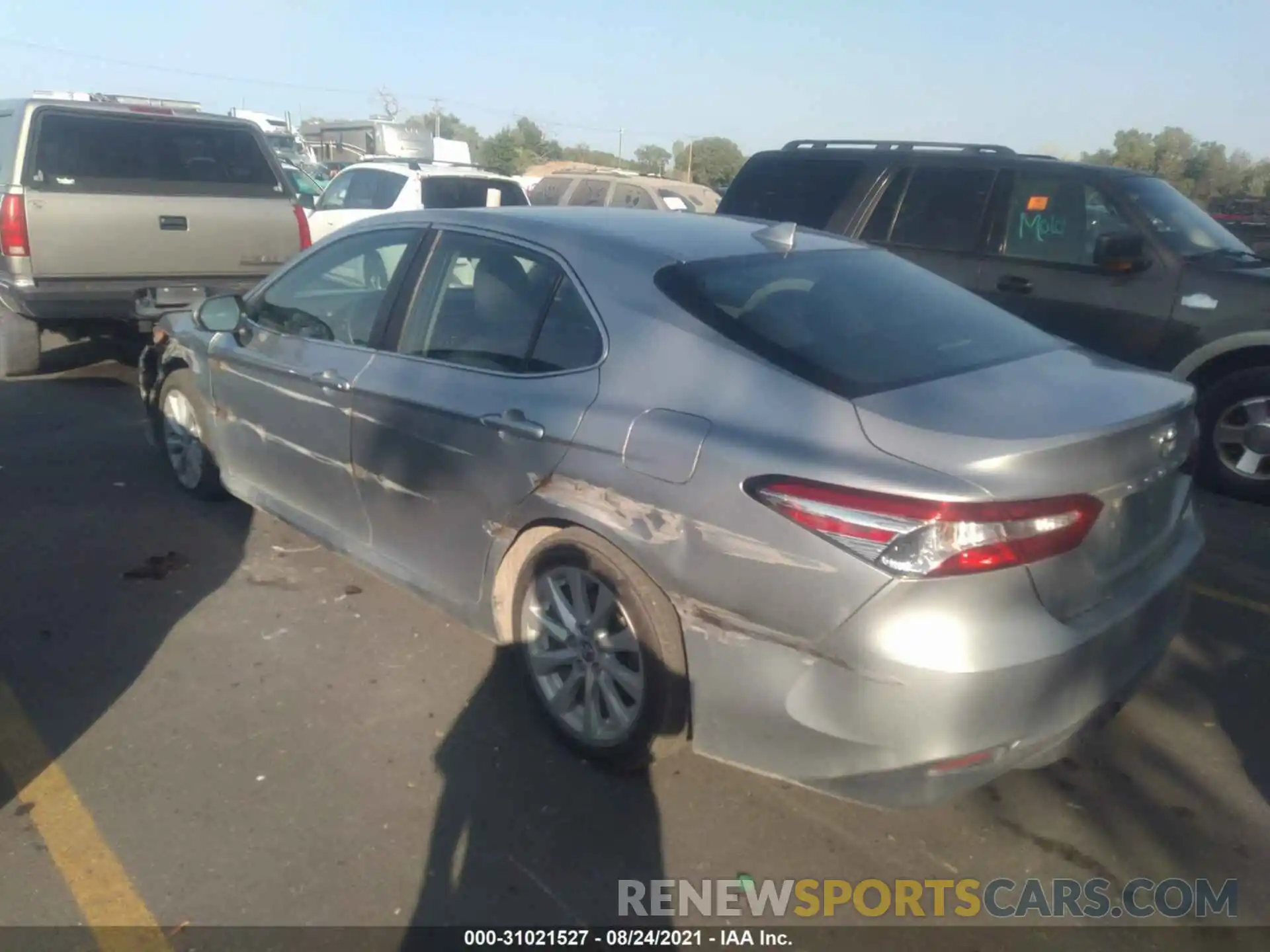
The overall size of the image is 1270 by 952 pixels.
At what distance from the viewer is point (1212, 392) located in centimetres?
624

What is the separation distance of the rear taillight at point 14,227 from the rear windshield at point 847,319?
594cm

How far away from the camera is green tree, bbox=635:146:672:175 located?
57737mm

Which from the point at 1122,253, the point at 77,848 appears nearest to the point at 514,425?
the point at 77,848

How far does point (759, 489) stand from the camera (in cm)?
269

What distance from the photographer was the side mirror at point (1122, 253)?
20.3 feet

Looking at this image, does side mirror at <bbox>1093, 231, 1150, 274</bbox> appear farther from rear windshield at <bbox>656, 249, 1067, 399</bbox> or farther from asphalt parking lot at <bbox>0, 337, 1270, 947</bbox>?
rear windshield at <bbox>656, 249, 1067, 399</bbox>

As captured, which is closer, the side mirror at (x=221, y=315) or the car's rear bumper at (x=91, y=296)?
the side mirror at (x=221, y=315)

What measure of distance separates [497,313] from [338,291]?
3.99 feet

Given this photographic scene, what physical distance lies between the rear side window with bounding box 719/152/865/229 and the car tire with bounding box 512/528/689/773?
4.63 metres

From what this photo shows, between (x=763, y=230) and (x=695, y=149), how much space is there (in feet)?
179

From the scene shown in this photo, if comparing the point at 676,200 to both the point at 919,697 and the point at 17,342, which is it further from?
the point at 919,697

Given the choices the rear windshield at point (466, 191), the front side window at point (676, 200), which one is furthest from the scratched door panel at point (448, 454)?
the front side window at point (676, 200)

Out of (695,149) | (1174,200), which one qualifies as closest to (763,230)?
(1174,200)

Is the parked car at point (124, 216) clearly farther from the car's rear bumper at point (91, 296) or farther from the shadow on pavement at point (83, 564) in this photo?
the shadow on pavement at point (83, 564)
